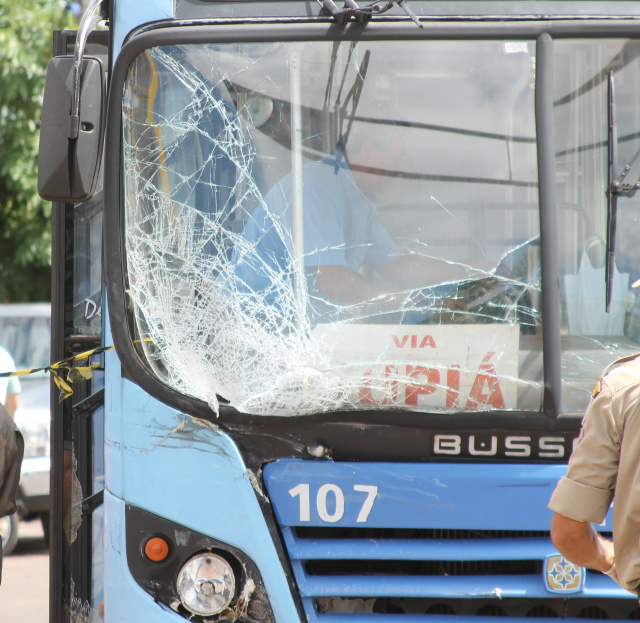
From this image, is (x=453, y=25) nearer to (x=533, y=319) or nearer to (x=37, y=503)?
(x=533, y=319)

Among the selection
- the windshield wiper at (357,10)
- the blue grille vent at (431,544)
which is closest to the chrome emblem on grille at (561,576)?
the blue grille vent at (431,544)

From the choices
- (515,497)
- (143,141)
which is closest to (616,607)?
(515,497)

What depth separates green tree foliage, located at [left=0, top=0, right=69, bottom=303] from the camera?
29.4 feet

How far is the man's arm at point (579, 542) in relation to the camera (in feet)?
5.84

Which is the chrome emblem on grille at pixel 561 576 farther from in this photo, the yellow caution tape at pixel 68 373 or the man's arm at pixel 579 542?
the yellow caution tape at pixel 68 373

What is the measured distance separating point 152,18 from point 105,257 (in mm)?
748

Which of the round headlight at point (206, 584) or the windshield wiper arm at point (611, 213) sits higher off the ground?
the windshield wiper arm at point (611, 213)

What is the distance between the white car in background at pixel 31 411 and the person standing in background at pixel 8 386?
26.4 inches

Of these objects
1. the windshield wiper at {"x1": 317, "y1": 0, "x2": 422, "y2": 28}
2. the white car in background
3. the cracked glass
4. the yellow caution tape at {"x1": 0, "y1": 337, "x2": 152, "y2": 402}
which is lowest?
the white car in background

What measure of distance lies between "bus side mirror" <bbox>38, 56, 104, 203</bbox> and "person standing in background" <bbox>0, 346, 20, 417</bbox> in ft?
7.50

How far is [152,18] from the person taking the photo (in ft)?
7.79

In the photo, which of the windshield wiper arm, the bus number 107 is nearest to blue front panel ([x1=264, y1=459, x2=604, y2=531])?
the bus number 107

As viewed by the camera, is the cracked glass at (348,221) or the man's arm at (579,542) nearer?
the man's arm at (579,542)

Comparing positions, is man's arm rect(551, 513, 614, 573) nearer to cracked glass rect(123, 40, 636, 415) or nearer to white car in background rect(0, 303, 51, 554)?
cracked glass rect(123, 40, 636, 415)
